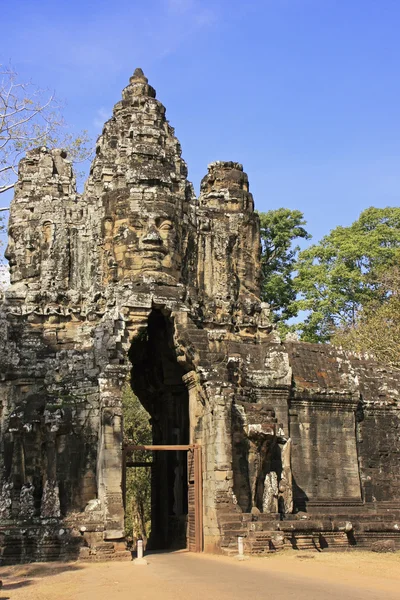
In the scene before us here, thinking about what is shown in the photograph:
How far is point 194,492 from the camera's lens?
717 inches

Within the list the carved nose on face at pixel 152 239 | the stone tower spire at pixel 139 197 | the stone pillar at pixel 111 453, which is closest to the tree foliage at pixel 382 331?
the stone tower spire at pixel 139 197

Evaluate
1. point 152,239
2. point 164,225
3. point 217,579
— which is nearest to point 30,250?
point 152,239

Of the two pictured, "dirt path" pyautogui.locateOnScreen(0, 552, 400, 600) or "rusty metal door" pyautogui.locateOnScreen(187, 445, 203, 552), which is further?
"rusty metal door" pyautogui.locateOnScreen(187, 445, 203, 552)

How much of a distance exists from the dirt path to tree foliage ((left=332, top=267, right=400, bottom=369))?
1208cm

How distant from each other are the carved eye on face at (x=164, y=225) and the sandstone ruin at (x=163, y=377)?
0.12 ft

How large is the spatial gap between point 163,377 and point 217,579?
32.2 feet

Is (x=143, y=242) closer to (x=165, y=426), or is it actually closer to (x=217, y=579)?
(x=165, y=426)

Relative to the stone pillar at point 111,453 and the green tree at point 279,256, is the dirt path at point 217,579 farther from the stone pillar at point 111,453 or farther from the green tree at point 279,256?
the green tree at point 279,256

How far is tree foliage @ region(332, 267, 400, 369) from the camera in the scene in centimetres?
2805

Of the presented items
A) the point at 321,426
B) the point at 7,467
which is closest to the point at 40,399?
the point at 7,467

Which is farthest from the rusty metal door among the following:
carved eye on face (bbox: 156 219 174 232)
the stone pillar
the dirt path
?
carved eye on face (bbox: 156 219 174 232)

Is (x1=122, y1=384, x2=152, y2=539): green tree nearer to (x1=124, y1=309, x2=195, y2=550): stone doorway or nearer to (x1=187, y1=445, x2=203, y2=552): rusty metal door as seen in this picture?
(x1=124, y1=309, x2=195, y2=550): stone doorway

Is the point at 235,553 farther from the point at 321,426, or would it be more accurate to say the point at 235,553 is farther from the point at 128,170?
the point at 128,170

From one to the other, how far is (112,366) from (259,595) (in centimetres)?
771
